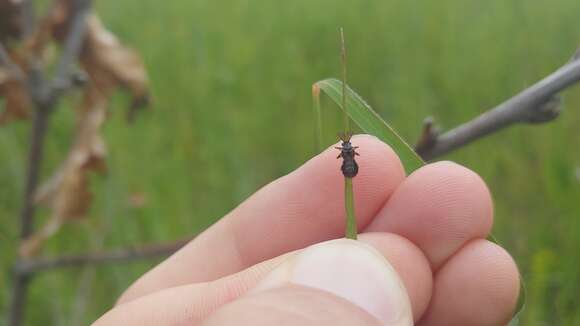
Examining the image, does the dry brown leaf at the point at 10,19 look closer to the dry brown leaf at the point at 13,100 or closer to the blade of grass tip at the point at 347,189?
the dry brown leaf at the point at 13,100

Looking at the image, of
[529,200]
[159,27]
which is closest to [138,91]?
[529,200]

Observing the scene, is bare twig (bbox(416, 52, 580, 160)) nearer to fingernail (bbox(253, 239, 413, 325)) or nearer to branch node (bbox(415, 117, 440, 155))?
branch node (bbox(415, 117, 440, 155))

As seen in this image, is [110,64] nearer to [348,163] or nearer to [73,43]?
[73,43]

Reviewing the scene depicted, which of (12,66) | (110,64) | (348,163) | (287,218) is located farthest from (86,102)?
(348,163)

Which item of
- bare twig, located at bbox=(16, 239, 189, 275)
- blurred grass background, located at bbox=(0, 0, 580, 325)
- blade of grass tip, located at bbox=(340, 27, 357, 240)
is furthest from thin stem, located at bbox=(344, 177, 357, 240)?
blurred grass background, located at bbox=(0, 0, 580, 325)

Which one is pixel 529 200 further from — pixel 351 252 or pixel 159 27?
pixel 159 27

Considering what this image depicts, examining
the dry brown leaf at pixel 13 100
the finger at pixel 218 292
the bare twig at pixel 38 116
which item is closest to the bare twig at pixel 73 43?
the bare twig at pixel 38 116
